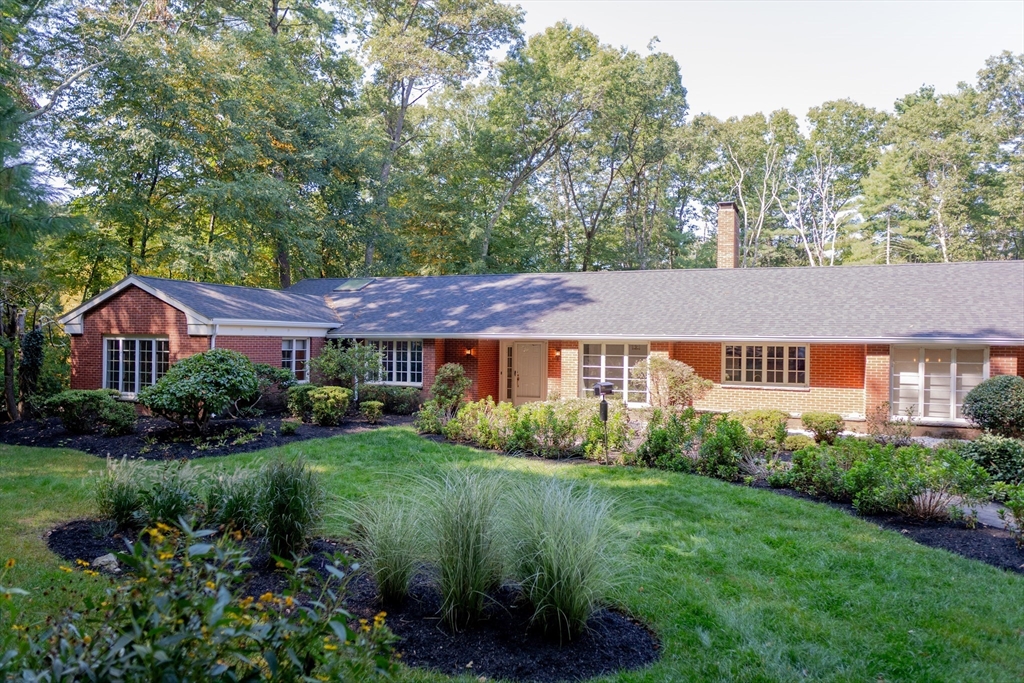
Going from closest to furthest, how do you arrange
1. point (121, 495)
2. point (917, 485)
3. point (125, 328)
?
1. point (121, 495)
2. point (917, 485)
3. point (125, 328)

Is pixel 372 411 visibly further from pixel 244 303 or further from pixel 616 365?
pixel 616 365

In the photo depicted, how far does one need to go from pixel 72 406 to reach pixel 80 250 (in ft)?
32.6

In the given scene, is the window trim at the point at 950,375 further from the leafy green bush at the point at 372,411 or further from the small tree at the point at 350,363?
the small tree at the point at 350,363

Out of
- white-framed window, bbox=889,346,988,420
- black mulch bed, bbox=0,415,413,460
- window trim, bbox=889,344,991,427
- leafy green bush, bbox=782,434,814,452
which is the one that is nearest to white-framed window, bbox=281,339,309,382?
black mulch bed, bbox=0,415,413,460

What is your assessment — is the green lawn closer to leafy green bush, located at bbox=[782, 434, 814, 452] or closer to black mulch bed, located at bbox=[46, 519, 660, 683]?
black mulch bed, located at bbox=[46, 519, 660, 683]

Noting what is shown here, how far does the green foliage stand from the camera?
15.9 metres

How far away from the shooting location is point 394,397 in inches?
679

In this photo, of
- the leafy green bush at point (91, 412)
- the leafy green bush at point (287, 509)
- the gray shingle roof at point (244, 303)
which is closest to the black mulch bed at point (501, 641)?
the leafy green bush at point (287, 509)

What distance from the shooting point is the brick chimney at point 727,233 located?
20641 mm

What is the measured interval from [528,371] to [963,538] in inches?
517

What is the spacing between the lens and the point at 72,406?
13211mm

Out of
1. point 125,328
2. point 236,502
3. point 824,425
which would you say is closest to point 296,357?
point 125,328

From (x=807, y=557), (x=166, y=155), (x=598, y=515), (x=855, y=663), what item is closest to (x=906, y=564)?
(x=807, y=557)

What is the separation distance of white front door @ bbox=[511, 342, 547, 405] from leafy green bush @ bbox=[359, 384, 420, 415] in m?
3.22
